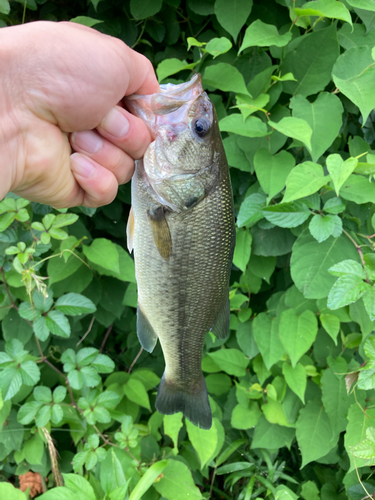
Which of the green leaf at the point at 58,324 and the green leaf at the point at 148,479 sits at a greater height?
the green leaf at the point at 58,324

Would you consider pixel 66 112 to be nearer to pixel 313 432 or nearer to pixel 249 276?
pixel 249 276

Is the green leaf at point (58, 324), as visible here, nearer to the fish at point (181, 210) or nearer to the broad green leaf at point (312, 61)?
the fish at point (181, 210)

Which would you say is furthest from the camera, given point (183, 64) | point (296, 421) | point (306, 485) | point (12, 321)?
point (306, 485)

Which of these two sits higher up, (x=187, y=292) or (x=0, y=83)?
(x=0, y=83)

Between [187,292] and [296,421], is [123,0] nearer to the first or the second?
[187,292]

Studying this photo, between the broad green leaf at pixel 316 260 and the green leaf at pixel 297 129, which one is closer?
the green leaf at pixel 297 129

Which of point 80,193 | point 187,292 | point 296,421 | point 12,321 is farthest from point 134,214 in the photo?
point 296,421

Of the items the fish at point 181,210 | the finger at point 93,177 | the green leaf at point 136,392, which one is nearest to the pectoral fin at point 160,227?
the fish at point 181,210
